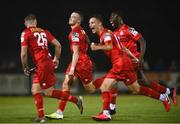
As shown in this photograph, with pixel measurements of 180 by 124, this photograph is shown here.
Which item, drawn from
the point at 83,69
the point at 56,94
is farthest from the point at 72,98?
the point at 83,69

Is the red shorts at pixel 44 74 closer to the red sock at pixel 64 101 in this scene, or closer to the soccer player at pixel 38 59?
the soccer player at pixel 38 59

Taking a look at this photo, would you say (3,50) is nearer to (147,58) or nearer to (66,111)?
(147,58)

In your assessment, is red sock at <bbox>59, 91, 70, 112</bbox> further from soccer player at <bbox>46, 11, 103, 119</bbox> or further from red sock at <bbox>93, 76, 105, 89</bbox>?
red sock at <bbox>93, 76, 105, 89</bbox>

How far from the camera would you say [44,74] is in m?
10.6

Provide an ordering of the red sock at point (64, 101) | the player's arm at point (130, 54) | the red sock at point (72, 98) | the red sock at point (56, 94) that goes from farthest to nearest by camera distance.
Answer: the red sock at point (72, 98) < the red sock at point (64, 101) < the red sock at point (56, 94) < the player's arm at point (130, 54)

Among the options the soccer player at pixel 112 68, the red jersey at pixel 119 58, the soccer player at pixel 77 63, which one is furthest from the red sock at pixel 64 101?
the red jersey at pixel 119 58

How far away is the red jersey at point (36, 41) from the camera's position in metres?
10.4

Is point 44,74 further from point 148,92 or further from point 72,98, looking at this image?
point 148,92

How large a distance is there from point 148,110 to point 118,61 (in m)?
2.73

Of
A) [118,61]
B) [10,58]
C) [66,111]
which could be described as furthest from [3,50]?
[118,61]

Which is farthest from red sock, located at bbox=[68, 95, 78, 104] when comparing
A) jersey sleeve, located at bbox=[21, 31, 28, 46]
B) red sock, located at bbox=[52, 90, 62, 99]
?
jersey sleeve, located at bbox=[21, 31, 28, 46]

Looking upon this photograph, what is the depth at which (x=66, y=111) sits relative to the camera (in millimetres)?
13000

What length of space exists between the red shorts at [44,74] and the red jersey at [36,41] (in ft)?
0.38

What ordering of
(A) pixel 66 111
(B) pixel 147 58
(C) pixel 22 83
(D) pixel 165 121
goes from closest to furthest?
1. (D) pixel 165 121
2. (A) pixel 66 111
3. (C) pixel 22 83
4. (B) pixel 147 58
